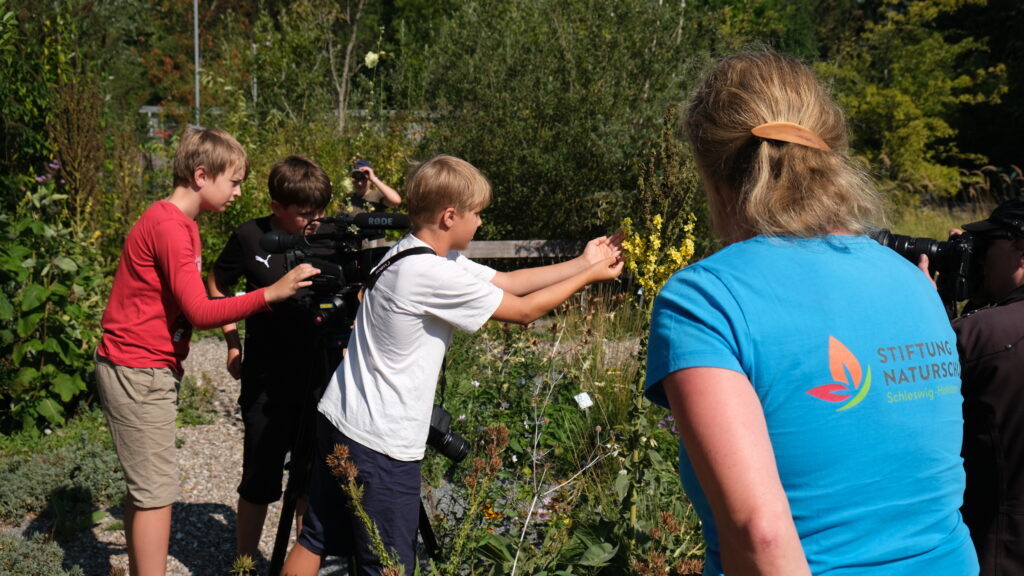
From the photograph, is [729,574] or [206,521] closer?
[729,574]

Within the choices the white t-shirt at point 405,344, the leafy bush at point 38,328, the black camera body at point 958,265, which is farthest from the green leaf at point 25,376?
the black camera body at point 958,265

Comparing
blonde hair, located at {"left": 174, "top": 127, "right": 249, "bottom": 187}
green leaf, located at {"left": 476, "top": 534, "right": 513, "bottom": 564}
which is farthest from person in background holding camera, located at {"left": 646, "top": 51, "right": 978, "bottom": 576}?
blonde hair, located at {"left": 174, "top": 127, "right": 249, "bottom": 187}

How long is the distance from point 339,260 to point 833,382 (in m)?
2.17

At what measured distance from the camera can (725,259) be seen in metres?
1.36

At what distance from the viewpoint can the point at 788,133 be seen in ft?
4.59

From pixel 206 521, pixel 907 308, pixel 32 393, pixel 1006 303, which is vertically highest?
pixel 907 308

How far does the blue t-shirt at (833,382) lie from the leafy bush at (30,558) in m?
3.38

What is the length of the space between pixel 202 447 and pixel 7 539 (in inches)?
66.7

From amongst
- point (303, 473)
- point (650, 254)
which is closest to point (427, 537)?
point (303, 473)

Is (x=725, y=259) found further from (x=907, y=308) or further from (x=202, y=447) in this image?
(x=202, y=447)

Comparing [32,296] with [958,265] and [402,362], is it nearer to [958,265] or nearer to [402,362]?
[402,362]

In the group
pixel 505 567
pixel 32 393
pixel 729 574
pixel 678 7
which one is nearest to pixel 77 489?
pixel 32 393

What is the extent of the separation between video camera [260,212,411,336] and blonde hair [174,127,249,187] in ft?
1.37

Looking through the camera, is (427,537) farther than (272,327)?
No
